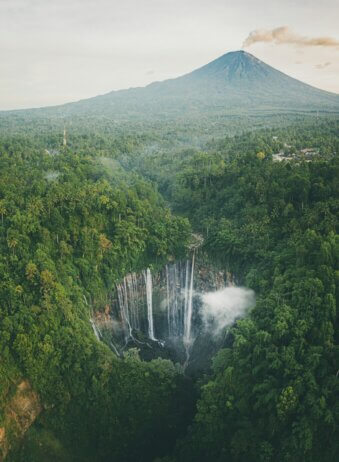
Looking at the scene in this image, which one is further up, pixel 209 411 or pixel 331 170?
pixel 331 170

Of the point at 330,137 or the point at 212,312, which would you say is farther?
the point at 330,137

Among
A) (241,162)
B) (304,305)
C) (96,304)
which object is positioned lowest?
(96,304)

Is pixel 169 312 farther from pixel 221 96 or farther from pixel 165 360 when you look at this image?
pixel 221 96

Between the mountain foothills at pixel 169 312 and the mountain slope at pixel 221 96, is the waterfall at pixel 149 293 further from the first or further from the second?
the mountain slope at pixel 221 96

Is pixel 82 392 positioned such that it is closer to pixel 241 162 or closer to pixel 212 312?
pixel 212 312

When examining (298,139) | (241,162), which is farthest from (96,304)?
(298,139)

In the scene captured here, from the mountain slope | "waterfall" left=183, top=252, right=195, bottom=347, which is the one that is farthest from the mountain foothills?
the mountain slope
